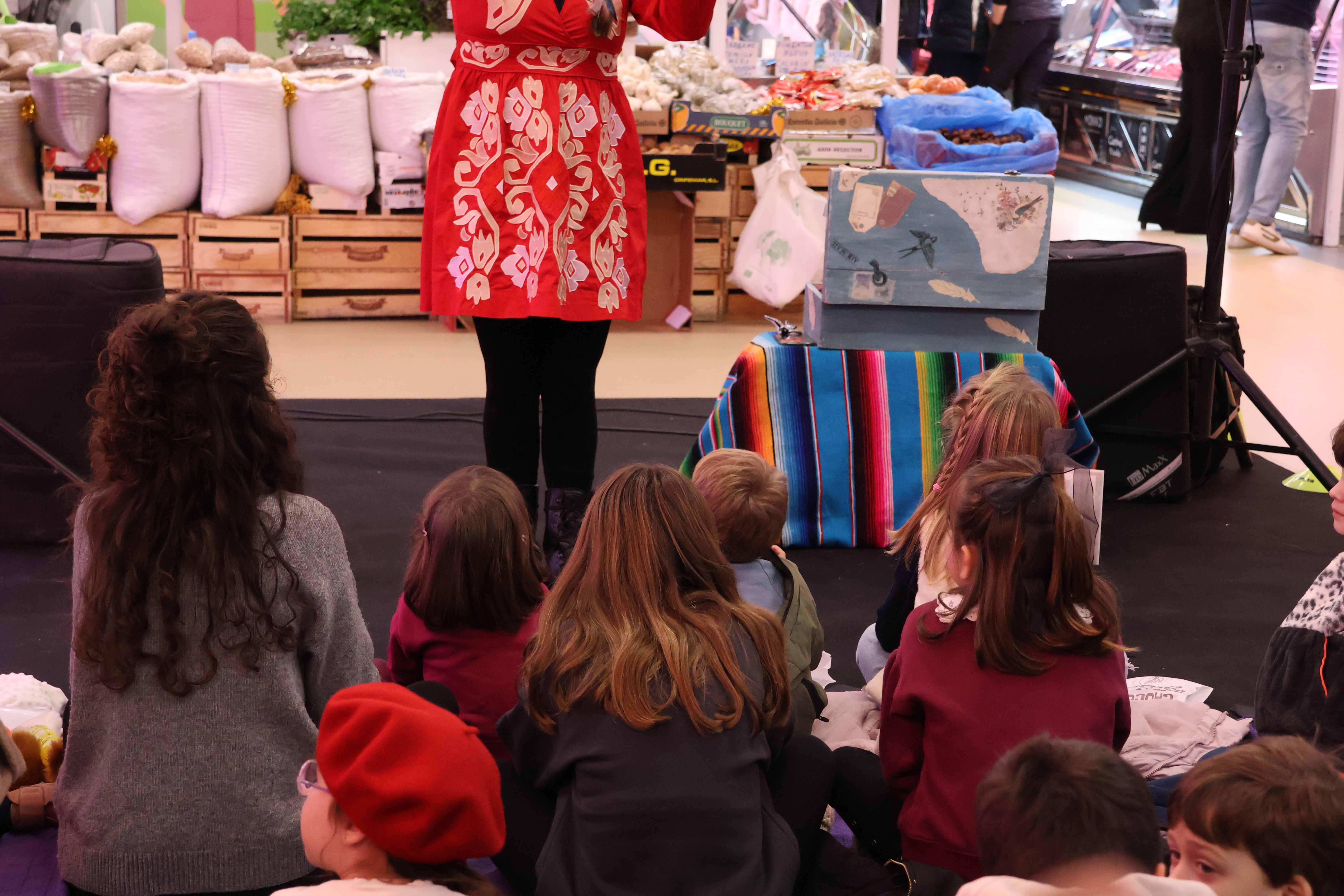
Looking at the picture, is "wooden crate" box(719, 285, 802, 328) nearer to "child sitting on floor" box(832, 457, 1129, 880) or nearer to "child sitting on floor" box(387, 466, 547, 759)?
"child sitting on floor" box(387, 466, 547, 759)

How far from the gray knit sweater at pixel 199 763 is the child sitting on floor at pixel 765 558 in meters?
0.68

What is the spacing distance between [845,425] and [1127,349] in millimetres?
899

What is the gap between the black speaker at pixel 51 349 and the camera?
9.86 feet

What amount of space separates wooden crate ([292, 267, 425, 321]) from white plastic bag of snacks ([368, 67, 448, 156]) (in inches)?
21.5

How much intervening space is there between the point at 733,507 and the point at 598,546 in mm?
562

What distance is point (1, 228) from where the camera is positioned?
17.5 feet

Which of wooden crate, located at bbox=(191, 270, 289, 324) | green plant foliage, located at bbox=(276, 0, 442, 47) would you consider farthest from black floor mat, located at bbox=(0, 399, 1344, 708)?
green plant foliage, located at bbox=(276, 0, 442, 47)

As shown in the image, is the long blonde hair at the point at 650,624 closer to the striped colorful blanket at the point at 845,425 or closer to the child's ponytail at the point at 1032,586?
the child's ponytail at the point at 1032,586

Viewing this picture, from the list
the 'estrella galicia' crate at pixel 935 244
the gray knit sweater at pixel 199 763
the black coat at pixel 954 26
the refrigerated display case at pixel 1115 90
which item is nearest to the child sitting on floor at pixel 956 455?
the 'estrella galicia' crate at pixel 935 244

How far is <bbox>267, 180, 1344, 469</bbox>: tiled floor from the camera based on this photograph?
466 centimetres

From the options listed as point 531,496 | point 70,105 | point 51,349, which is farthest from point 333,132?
point 531,496

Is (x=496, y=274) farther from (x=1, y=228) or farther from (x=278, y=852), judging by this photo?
(x=1, y=228)

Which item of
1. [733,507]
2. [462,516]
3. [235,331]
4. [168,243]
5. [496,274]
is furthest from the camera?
[168,243]

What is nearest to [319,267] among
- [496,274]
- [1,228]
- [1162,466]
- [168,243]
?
[168,243]
